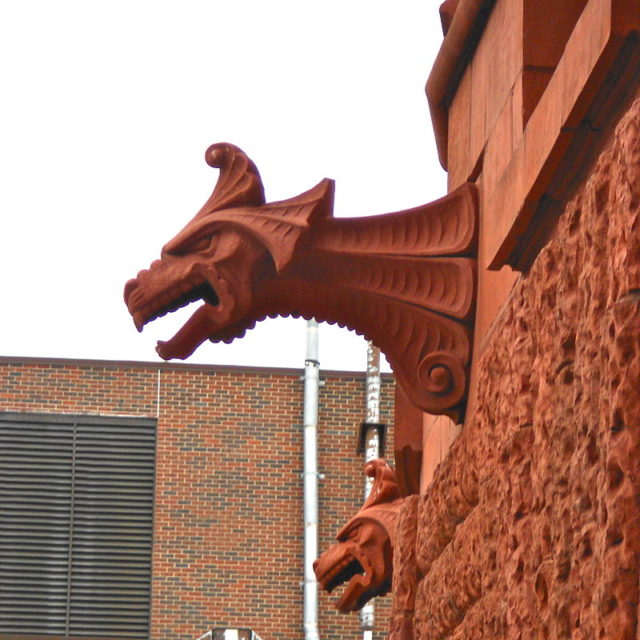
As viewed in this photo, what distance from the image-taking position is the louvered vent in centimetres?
2275

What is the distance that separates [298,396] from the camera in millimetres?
23422

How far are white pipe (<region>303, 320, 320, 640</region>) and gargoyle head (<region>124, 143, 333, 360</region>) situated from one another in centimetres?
1638

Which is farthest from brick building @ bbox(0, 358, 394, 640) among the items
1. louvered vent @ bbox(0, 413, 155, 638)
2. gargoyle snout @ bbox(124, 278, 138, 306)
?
gargoyle snout @ bbox(124, 278, 138, 306)

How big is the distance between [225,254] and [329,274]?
341 mm

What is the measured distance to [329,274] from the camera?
5891mm

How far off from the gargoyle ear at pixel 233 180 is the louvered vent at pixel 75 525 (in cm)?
1726

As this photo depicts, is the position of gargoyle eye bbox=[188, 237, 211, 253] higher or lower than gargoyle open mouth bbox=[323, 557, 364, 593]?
higher

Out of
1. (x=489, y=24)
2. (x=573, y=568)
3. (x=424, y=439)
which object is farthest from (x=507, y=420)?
(x=424, y=439)

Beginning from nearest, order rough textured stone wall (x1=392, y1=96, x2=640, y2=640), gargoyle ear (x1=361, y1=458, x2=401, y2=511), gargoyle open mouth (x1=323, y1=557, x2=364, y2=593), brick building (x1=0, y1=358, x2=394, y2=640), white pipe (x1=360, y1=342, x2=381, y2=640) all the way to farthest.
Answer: rough textured stone wall (x1=392, y1=96, x2=640, y2=640), gargoyle open mouth (x1=323, y1=557, x2=364, y2=593), gargoyle ear (x1=361, y1=458, x2=401, y2=511), white pipe (x1=360, y1=342, x2=381, y2=640), brick building (x1=0, y1=358, x2=394, y2=640)

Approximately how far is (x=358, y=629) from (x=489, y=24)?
1729cm

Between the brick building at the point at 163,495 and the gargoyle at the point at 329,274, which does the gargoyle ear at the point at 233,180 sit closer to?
the gargoyle at the point at 329,274

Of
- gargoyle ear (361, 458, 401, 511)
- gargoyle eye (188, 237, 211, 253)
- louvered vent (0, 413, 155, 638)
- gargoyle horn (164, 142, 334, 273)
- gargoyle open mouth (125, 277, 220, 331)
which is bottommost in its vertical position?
gargoyle ear (361, 458, 401, 511)

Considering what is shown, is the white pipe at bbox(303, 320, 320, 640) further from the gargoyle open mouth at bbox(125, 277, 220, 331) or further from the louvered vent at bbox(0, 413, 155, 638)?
the gargoyle open mouth at bbox(125, 277, 220, 331)

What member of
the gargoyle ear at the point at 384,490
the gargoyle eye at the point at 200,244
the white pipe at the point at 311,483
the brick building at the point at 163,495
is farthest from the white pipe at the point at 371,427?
the gargoyle eye at the point at 200,244
